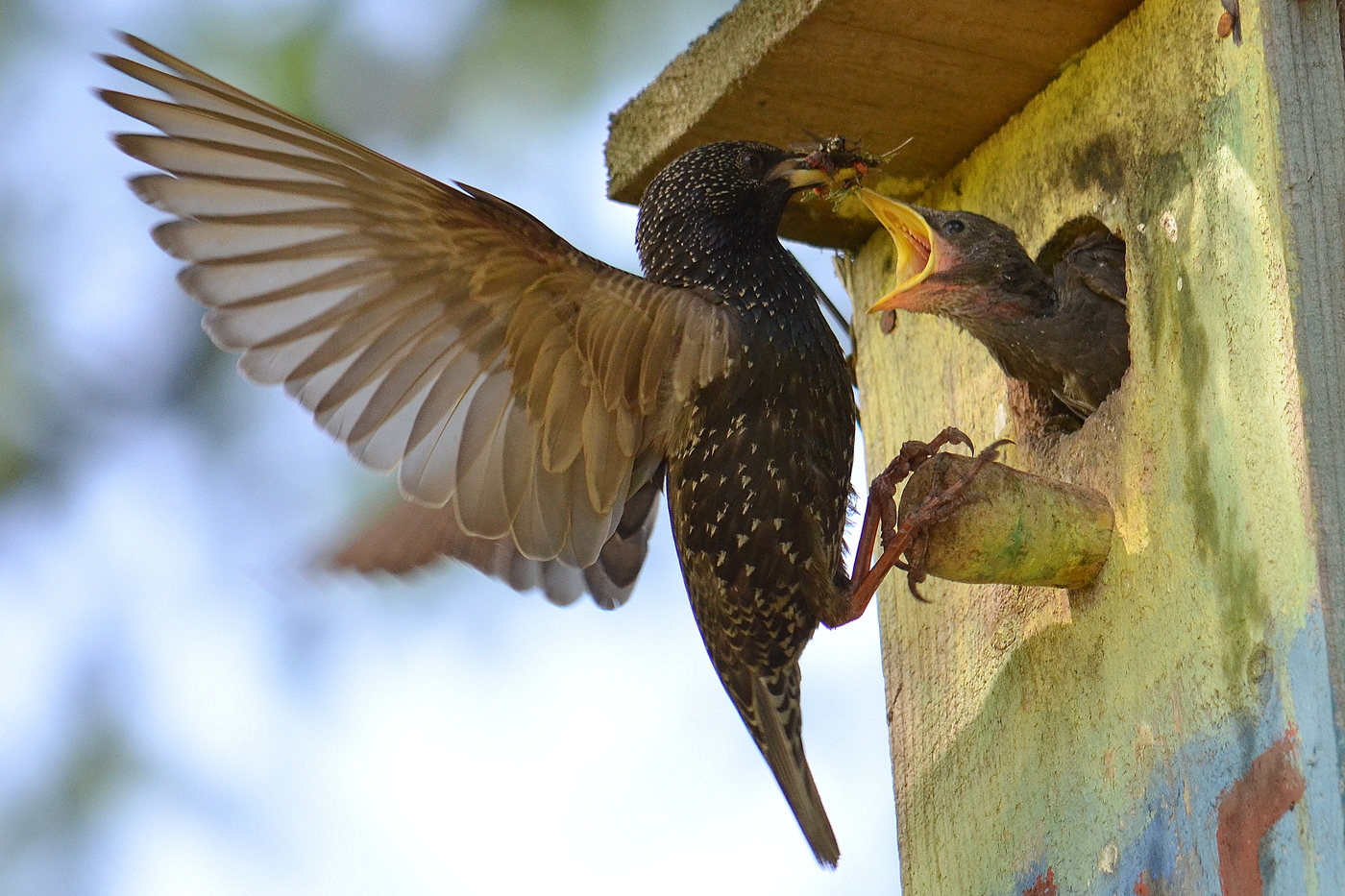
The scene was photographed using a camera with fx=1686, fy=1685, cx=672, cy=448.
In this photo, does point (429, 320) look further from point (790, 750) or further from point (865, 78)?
point (790, 750)

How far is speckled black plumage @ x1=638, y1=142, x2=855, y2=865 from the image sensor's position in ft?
7.70

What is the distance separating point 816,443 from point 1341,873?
39.2 inches

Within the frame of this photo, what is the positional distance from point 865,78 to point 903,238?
352mm

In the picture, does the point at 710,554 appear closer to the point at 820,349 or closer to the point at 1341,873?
the point at 820,349

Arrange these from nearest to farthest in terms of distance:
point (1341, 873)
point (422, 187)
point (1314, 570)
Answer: point (1341, 873) → point (1314, 570) → point (422, 187)

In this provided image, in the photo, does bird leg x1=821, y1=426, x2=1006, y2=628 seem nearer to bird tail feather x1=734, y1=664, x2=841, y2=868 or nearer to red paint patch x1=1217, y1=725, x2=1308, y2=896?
bird tail feather x1=734, y1=664, x2=841, y2=868

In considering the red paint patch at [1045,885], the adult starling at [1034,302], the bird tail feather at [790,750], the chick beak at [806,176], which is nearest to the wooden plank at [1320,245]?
the adult starling at [1034,302]

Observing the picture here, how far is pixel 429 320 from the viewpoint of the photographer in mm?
2242

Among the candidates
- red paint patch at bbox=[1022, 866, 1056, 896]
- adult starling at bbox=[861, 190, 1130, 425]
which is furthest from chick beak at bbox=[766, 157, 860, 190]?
red paint patch at bbox=[1022, 866, 1056, 896]

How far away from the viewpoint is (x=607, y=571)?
2.61 metres

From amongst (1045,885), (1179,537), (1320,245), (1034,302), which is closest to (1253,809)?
(1179,537)

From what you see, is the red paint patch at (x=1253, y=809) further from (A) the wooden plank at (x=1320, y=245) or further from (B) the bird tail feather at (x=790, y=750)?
(B) the bird tail feather at (x=790, y=750)

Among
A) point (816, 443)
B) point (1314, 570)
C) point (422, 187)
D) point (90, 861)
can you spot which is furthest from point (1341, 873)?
point (90, 861)

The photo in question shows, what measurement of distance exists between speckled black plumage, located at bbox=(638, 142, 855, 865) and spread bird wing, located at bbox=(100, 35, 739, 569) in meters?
0.07
